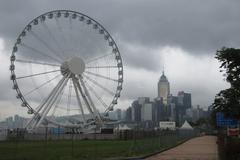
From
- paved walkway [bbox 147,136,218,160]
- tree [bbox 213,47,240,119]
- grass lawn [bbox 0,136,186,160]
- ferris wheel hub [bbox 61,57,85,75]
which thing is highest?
ferris wheel hub [bbox 61,57,85,75]

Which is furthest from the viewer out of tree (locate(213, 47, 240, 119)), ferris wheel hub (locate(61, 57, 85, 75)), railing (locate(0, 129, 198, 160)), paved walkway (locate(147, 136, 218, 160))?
ferris wheel hub (locate(61, 57, 85, 75))

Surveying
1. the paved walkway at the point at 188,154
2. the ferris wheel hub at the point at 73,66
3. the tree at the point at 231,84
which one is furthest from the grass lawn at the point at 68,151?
the ferris wheel hub at the point at 73,66

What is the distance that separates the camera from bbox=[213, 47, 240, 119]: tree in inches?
1048

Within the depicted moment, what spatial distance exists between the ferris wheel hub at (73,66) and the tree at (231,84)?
143 ft

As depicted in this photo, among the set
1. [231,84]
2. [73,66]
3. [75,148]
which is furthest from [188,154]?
[73,66]

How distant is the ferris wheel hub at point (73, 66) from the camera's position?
2751 inches

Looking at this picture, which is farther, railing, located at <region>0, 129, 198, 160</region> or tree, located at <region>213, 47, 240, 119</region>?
railing, located at <region>0, 129, 198, 160</region>

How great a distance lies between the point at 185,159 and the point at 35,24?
4037 centimetres

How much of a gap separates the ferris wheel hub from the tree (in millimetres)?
43456

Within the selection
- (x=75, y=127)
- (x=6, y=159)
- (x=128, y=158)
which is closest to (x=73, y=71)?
(x=75, y=127)

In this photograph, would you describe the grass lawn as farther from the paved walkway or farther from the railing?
the paved walkway

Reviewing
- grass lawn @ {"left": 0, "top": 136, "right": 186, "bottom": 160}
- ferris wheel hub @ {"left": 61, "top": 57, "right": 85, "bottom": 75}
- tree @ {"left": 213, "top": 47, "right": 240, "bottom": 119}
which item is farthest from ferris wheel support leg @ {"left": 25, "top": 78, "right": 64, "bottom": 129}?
tree @ {"left": 213, "top": 47, "right": 240, "bottom": 119}

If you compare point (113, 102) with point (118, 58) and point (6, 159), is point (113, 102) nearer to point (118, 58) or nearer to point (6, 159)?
point (118, 58)

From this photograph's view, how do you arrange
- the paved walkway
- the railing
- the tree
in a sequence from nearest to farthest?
the tree → the railing → the paved walkway
